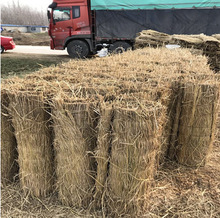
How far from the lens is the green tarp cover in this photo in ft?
35.3

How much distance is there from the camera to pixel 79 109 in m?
1.86

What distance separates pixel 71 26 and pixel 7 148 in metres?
11.8

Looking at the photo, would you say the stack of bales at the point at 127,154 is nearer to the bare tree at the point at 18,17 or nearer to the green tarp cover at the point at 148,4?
the green tarp cover at the point at 148,4

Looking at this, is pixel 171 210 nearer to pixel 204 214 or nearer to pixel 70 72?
pixel 204 214

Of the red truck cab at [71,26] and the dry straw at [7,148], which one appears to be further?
the red truck cab at [71,26]

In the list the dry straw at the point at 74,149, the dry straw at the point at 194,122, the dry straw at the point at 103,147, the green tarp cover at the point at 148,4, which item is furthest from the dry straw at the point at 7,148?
the green tarp cover at the point at 148,4

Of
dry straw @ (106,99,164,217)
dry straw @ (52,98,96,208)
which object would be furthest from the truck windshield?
dry straw @ (106,99,164,217)

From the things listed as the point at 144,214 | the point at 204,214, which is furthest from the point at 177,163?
the point at 144,214

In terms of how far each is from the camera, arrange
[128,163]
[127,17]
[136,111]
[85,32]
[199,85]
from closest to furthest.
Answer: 1. [136,111]
2. [128,163]
3. [199,85]
4. [127,17]
5. [85,32]

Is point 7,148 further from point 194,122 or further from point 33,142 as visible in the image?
point 194,122

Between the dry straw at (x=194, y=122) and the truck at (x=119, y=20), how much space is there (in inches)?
326

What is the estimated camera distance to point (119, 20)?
1207 cm

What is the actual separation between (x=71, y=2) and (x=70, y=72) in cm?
1105

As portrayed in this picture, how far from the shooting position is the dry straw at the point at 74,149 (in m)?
1.88
